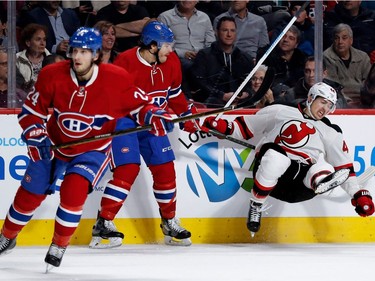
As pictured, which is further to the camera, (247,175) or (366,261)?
(247,175)

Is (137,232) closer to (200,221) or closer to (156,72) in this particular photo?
(200,221)

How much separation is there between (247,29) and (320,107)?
677 mm

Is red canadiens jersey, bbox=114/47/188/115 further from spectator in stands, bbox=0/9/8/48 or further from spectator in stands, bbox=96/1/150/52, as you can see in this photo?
spectator in stands, bbox=0/9/8/48

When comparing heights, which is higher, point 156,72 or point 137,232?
point 156,72

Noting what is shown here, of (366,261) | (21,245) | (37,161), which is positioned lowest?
(21,245)

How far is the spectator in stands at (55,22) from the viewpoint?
19.8 feet

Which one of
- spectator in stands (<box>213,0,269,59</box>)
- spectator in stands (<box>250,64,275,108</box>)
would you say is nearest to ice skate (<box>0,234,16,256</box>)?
spectator in stands (<box>250,64,275,108</box>)

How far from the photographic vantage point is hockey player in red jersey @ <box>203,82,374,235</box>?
19.2ft

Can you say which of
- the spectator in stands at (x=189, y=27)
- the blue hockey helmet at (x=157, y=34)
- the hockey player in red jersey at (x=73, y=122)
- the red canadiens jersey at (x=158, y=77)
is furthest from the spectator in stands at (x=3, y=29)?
the hockey player in red jersey at (x=73, y=122)

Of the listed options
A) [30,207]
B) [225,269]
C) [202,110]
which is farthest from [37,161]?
[202,110]

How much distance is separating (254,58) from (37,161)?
173 cm

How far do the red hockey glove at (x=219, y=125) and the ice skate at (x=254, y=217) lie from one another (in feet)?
1.39

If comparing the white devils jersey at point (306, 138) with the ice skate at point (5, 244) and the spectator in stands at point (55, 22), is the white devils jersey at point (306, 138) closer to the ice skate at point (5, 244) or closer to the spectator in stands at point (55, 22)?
the spectator in stands at point (55, 22)

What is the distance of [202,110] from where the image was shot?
614 cm
